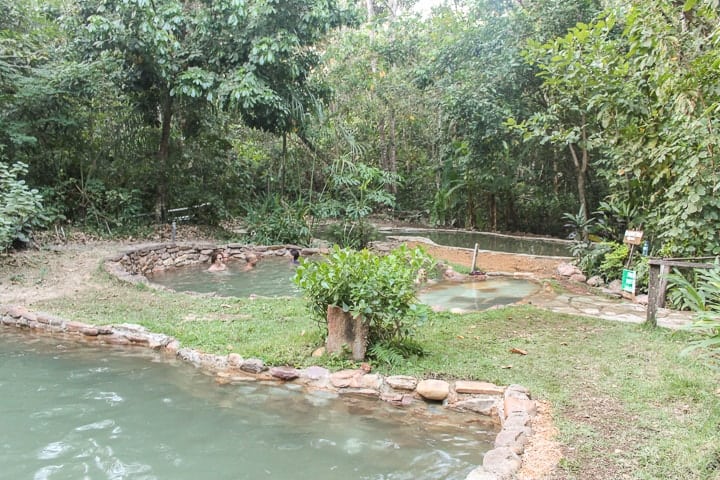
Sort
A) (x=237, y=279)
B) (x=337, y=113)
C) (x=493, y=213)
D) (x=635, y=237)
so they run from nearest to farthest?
(x=635, y=237)
(x=237, y=279)
(x=337, y=113)
(x=493, y=213)

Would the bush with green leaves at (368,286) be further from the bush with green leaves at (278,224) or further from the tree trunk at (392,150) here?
the tree trunk at (392,150)

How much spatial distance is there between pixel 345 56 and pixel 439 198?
526cm

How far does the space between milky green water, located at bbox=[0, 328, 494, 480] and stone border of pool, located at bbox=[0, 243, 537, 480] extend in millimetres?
128

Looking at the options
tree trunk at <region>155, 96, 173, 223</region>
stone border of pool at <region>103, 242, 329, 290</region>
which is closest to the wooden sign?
stone border of pool at <region>103, 242, 329, 290</region>

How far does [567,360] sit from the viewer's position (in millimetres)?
4227

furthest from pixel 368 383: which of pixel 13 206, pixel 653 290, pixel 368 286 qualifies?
pixel 13 206

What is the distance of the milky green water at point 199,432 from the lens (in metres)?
2.91

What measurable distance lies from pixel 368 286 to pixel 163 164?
9613mm

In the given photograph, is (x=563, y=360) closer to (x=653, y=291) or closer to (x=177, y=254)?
(x=653, y=291)

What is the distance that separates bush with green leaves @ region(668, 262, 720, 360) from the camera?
2.84 m

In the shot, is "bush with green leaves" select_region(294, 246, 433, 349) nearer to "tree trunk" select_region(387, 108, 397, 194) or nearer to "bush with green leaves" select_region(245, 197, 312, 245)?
"bush with green leaves" select_region(245, 197, 312, 245)

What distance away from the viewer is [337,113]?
12453mm

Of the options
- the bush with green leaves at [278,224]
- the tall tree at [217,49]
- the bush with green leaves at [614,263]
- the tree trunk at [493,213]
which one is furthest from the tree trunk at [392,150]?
the bush with green leaves at [614,263]

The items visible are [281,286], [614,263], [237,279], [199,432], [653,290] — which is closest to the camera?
[199,432]
